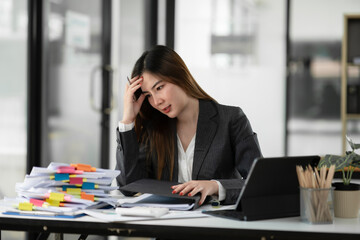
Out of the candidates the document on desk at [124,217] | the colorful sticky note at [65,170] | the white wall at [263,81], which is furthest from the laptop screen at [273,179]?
the white wall at [263,81]

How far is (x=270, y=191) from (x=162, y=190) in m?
0.38

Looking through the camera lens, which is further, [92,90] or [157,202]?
[92,90]

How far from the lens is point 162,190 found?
2.03 meters

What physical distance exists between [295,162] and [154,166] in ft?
2.62

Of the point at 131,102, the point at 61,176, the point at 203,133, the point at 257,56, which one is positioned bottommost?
the point at 61,176

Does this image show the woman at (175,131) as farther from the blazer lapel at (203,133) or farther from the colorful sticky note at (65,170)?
the colorful sticky note at (65,170)

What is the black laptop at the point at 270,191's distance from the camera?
1803mm

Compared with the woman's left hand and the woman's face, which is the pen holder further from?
the woman's face

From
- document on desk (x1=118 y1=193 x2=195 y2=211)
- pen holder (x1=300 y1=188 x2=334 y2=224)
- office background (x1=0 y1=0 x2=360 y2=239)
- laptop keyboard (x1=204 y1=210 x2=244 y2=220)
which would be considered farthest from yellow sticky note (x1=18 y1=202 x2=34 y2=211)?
office background (x1=0 y1=0 x2=360 y2=239)

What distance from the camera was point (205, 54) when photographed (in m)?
5.93

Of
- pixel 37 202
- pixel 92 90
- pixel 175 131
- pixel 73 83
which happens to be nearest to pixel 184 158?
pixel 175 131

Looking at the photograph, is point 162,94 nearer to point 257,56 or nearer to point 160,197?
point 160,197

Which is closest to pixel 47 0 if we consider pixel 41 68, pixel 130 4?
pixel 41 68

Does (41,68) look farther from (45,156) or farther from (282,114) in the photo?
(282,114)
